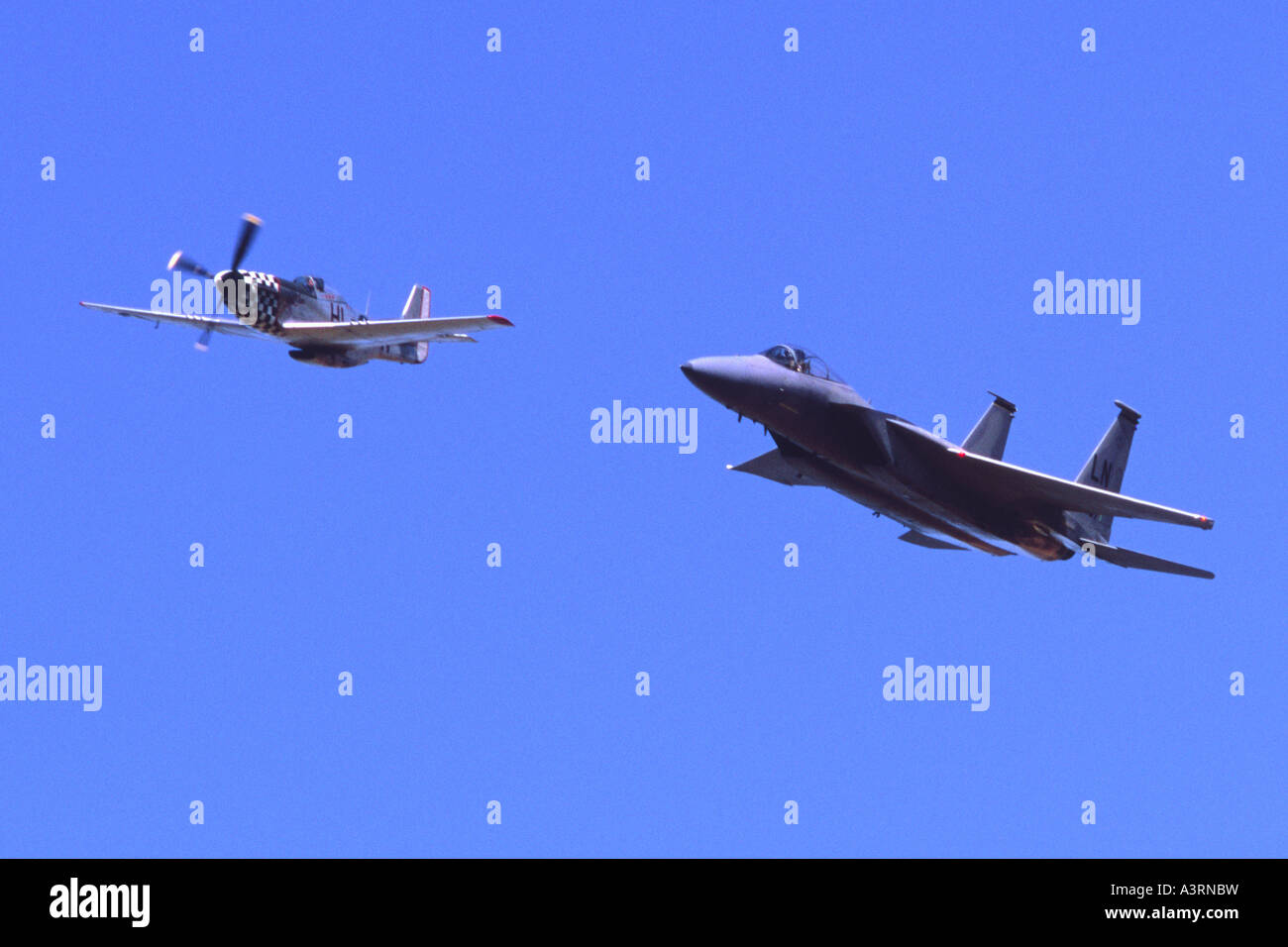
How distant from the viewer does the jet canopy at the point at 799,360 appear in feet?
123

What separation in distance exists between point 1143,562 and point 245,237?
2691cm

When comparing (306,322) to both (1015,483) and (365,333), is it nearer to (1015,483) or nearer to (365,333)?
(365,333)

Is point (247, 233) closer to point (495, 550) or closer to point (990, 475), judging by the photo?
point (495, 550)

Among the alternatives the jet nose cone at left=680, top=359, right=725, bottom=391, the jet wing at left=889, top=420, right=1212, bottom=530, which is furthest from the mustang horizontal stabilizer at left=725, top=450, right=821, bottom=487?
the jet nose cone at left=680, top=359, right=725, bottom=391

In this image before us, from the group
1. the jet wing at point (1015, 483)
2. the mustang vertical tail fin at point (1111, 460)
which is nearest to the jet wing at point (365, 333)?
the jet wing at point (1015, 483)

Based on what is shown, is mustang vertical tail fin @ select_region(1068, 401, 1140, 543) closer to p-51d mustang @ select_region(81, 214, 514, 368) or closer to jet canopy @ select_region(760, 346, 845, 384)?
jet canopy @ select_region(760, 346, 845, 384)

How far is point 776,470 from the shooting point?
41.4m

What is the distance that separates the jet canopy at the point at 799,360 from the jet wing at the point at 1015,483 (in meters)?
2.19

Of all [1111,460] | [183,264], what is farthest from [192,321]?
[1111,460]

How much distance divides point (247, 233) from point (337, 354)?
4.49 meters

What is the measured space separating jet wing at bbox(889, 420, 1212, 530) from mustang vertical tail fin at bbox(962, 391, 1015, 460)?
2.03 metres

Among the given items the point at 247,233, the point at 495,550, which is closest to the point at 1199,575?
the point at 495,550

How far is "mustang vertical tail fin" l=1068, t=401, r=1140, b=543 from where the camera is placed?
144ft

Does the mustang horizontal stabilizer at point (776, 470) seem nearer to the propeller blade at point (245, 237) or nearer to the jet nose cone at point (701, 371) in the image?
the jet nose cone at point (701, 371)
